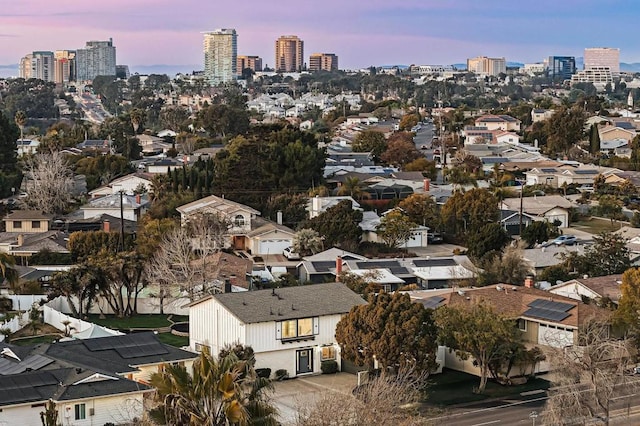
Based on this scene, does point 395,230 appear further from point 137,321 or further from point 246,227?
point 137,321

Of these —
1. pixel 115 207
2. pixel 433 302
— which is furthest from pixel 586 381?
pixel 115 207

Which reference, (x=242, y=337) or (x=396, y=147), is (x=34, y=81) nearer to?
(x=396, y=147)

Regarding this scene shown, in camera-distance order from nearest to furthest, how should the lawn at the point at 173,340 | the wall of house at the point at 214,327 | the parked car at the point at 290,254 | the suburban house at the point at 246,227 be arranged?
the wall of house at the point at 214,327 < the lawn at the point at 173,340 < the parked car at the point at 290,254 < the suburban house at the point at 246,227

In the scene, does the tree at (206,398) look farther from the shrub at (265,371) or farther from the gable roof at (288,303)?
the gable roof at (288,303)

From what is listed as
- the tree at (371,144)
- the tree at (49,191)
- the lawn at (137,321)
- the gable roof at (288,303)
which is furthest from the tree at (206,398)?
the tree at (371,144)

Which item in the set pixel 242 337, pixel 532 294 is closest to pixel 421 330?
pixel 242 337

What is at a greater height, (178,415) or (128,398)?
(178,415)
